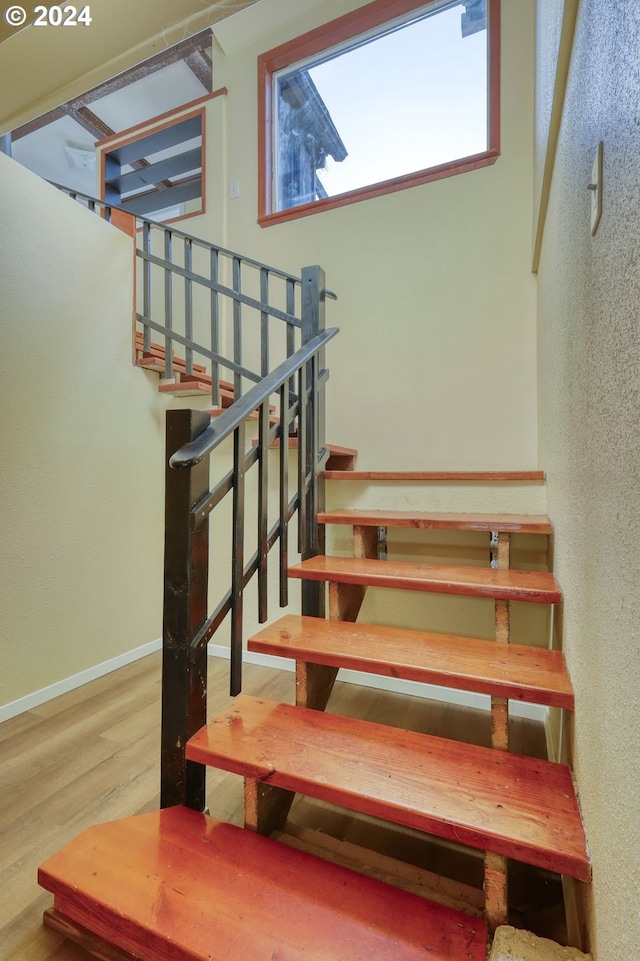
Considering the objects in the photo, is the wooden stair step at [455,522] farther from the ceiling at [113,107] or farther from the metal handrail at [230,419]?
the ceiling at [113,107]

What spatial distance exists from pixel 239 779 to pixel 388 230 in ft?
8.57

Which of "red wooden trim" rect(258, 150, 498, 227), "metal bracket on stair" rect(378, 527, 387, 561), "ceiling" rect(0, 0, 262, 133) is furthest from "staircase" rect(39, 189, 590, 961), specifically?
"red wooden trim" rect(258, 150, 498, 227)

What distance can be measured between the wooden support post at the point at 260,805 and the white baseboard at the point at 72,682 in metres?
1.30

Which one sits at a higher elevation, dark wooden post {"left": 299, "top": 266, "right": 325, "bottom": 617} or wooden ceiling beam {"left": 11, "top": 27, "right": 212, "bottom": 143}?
wooden ceiling beam {"left": 11, "top": 27, "right": 212, "bottom": 143}

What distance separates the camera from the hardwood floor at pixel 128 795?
3.31 feet

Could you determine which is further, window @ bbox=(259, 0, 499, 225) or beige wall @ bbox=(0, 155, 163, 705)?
window @ bbox=(259, 0, 499, 225)

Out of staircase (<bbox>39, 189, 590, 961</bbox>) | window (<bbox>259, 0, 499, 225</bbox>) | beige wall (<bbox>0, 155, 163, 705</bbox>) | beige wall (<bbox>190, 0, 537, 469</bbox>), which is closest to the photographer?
staircase (<bbox>39, 189, 590, 961</bbox>)

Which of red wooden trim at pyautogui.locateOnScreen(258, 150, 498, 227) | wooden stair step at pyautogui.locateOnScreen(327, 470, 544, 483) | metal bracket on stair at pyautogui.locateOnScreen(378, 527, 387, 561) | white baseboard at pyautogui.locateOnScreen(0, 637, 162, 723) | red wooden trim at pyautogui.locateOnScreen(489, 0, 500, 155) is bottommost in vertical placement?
white baseboard at pyautogui.locateOnScreen(0, 637, 162, 723)

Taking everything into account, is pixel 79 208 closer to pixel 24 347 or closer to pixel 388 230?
pixel 24 347

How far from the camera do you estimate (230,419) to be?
42.7 inches

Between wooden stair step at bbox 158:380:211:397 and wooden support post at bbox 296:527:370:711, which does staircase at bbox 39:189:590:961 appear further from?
wooden stair step at bbox 158:380:211:397

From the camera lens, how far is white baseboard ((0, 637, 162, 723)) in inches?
69.9

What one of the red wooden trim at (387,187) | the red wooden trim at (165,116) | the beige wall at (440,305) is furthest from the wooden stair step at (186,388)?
the red wooden trim at (165,116)

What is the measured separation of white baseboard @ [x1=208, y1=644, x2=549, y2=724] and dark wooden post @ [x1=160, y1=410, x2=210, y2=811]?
2.70 ft
